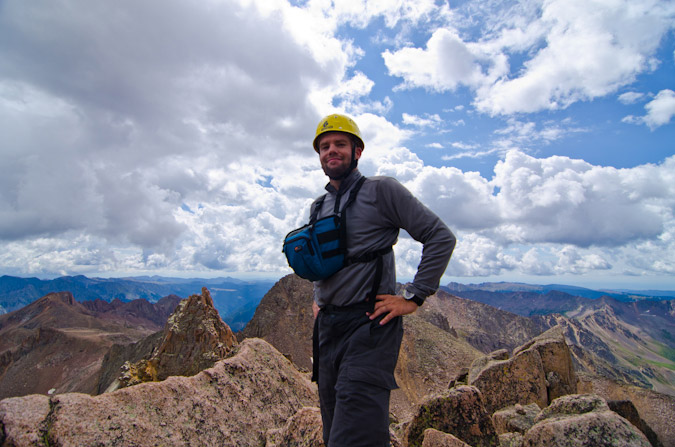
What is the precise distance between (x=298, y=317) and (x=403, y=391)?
2296cm

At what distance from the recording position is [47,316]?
17475 cm

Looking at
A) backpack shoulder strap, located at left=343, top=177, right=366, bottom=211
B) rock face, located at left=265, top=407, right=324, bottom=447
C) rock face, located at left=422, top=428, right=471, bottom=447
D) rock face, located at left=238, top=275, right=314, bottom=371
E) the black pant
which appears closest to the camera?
the black pant

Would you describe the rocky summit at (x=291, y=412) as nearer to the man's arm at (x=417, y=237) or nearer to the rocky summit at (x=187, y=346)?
the man's arm at (x=417, y=237)

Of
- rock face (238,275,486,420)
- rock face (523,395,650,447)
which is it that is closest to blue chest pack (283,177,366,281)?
rock face (523,395,650,447)

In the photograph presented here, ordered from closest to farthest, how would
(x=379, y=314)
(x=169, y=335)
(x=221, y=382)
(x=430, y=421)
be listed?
(x=379, y=314) → (x=430, y=421) → (x=221, y=382) → (x=169, y=335)

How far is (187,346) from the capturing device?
84.2 feet

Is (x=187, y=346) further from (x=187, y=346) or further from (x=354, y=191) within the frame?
(x=354, y=191)

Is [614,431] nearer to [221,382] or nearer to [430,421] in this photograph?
[430,421]

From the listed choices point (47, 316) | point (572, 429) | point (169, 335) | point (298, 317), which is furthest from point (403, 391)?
point (47, 316)

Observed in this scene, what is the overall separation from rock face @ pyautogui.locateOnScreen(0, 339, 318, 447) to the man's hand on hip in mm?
4420

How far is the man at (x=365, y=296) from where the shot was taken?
350cm

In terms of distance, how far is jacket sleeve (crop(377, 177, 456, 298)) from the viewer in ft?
12.6

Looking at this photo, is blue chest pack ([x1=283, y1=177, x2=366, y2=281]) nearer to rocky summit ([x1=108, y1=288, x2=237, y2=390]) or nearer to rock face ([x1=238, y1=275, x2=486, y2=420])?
rocky summit ([x1=108, y1=288, x2=237, y2=390])


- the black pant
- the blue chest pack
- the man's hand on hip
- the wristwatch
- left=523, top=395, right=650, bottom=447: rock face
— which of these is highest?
the blue chest pack
